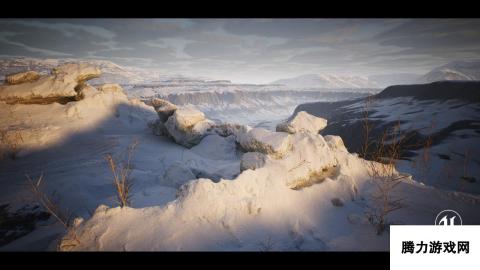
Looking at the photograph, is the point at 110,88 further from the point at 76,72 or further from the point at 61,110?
the point at 61,110

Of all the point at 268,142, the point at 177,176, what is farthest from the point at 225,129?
the point at 268,142

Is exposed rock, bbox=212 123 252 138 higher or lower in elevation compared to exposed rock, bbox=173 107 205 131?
lower

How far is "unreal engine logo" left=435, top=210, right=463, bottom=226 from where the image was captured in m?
3.21

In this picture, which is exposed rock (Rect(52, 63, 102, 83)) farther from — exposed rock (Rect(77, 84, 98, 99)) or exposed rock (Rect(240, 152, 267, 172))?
exposed rock (Rect(240, 152, 267, 172))

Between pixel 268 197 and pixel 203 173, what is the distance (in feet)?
7.85

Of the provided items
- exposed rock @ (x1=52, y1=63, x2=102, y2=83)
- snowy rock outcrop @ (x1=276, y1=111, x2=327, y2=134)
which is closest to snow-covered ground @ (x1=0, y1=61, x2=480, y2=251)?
snowy rock outcrop @ (x1=276, y1=111, x2=327, y2=134)

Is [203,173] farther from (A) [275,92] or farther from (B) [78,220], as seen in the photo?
(A) [275,92]

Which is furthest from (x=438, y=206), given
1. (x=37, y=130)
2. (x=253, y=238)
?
(x=37, y=130)

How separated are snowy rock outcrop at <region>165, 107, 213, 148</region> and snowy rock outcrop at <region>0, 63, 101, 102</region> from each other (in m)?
4.35

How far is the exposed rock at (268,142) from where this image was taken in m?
3.86

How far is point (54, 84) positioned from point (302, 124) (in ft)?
31.1

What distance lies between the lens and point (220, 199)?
2865 mm

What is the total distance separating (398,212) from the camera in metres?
3.23

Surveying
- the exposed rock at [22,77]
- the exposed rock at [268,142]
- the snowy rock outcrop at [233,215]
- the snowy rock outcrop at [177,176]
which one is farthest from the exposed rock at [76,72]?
the snowy rock outcrop at [233,215]
